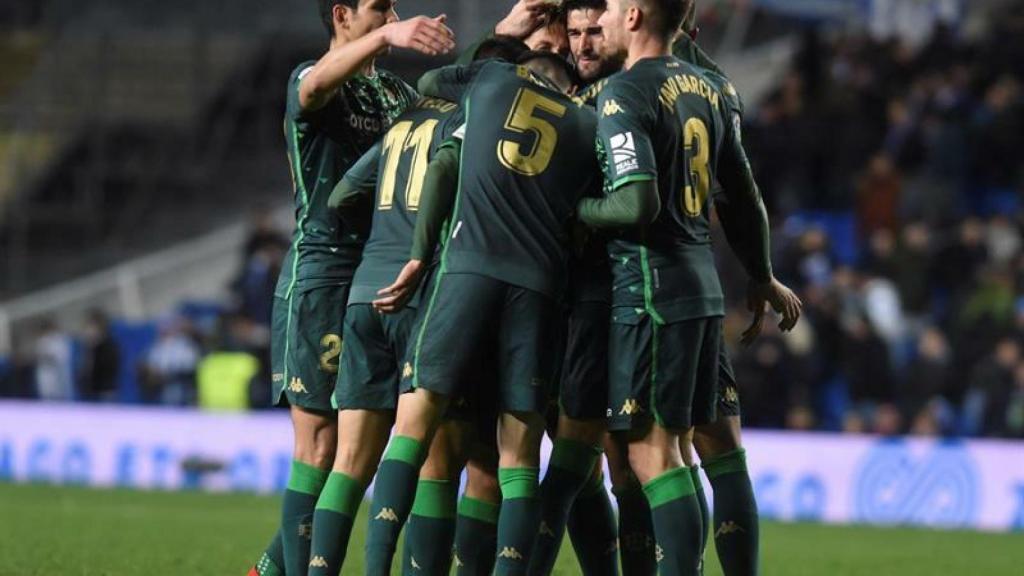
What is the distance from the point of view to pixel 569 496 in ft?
24.1

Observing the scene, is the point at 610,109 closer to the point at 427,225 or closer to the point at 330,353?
the point at 427,225

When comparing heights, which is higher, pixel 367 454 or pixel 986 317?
pixel 367 454

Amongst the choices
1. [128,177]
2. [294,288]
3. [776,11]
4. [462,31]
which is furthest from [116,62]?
[294,288]

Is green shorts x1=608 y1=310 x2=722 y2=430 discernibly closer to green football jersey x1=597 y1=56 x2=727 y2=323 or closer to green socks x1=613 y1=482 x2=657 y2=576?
green football jersey x1=597 y1=56 x2=727 y2=323

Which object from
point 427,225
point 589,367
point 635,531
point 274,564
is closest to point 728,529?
point 635,531

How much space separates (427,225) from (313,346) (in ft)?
3.20

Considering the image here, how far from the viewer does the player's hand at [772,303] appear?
7797mm

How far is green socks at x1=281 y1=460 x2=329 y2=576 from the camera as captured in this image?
24.7 ft

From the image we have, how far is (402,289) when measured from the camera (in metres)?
6.96

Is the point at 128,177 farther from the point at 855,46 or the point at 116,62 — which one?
the point at 855,46

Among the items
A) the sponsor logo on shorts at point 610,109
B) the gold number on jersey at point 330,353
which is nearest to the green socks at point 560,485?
the gold number on jersey at point 330,353

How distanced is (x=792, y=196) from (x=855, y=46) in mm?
2226

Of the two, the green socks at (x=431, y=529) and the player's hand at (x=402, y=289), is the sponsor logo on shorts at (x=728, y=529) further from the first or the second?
the player's hand at (x=402, y=289)

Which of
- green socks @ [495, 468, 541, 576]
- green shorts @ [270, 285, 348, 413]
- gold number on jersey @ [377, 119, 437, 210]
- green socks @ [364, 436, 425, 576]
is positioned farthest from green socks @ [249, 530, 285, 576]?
gold number on jersey @ [377, 119, 437, 210]
